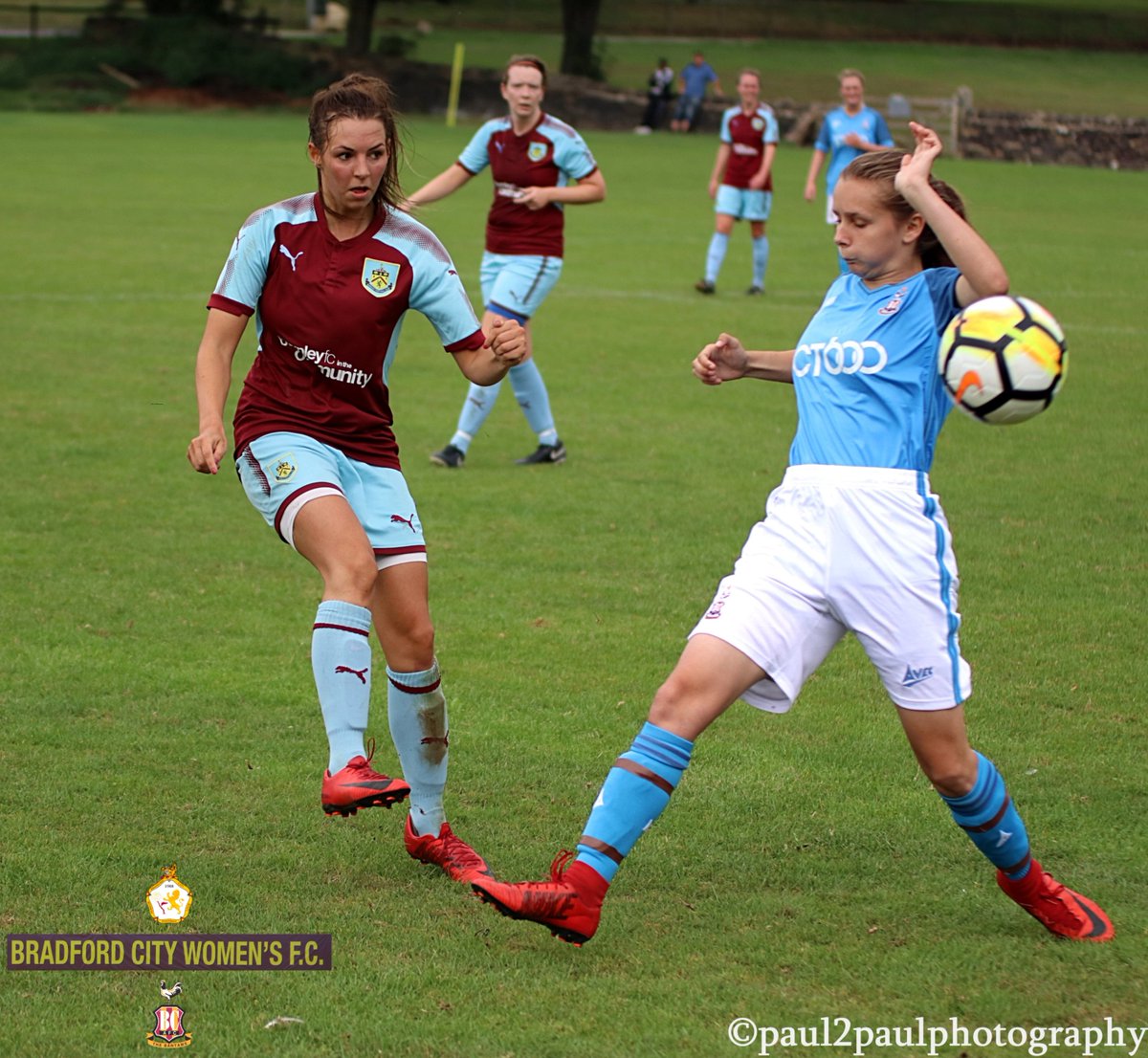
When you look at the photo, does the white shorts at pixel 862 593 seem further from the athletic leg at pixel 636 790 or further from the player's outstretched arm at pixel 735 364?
the player's outstretched arm at pixel 735 364

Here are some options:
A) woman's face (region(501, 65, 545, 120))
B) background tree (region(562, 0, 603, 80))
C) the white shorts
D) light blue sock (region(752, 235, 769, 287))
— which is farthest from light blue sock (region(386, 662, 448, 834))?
background tree (region(562, 0, 603, 80))

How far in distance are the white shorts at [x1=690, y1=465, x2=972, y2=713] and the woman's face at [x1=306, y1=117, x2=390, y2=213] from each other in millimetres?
1542

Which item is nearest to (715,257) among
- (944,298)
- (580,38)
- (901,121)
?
(944,298)

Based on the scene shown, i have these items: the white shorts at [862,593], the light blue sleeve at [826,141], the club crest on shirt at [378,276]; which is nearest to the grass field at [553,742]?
the white shorts at [862,593]

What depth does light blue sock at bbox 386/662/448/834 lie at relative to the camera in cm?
463

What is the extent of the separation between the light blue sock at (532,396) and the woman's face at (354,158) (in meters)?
5.59

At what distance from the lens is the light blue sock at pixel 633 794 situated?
3.96 m

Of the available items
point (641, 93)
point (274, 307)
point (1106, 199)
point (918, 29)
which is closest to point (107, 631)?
point (274, 307)

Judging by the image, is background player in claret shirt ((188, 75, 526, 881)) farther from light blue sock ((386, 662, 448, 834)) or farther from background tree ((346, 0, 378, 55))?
background tree ((346, 0, 378, 55))

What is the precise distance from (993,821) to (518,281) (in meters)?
6.90

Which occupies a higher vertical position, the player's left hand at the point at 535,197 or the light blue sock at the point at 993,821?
the player's left hand at the point at 535,197

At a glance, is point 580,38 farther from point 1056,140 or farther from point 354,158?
point 354,158

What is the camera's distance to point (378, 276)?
4.61 m

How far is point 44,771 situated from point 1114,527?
19.7ft
